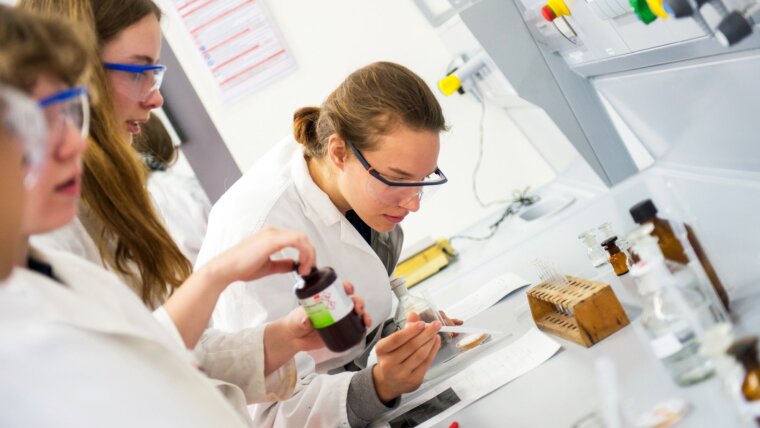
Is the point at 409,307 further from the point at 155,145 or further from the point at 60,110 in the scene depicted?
the point at 155,145

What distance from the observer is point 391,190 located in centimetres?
176

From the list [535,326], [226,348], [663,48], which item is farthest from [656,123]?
[226,348]

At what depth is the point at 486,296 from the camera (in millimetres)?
2076

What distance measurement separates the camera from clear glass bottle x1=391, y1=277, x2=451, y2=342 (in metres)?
1.85

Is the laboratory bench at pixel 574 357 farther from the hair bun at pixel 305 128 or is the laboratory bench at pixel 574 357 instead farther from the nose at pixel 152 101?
the nose at pixel 152 101

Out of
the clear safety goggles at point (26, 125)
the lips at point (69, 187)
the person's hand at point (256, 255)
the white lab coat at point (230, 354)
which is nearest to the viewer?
the clear safety goggles at point (26, 125)

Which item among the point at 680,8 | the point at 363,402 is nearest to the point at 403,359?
the point at 363,402

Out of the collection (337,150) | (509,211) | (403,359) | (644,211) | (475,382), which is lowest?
(509,211)

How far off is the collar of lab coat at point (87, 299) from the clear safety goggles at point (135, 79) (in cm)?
51

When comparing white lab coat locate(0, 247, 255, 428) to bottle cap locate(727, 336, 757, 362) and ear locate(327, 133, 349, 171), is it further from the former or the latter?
ear locate(327, 133, 349, 171)

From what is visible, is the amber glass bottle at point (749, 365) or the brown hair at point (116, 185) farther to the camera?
the brown hair at point (116, 185)

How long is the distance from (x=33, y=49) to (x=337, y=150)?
1.06 meters

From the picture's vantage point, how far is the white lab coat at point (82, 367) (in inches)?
33.9

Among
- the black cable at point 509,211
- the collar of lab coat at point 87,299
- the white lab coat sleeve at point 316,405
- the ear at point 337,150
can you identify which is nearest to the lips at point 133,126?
the ear at point 337,150
